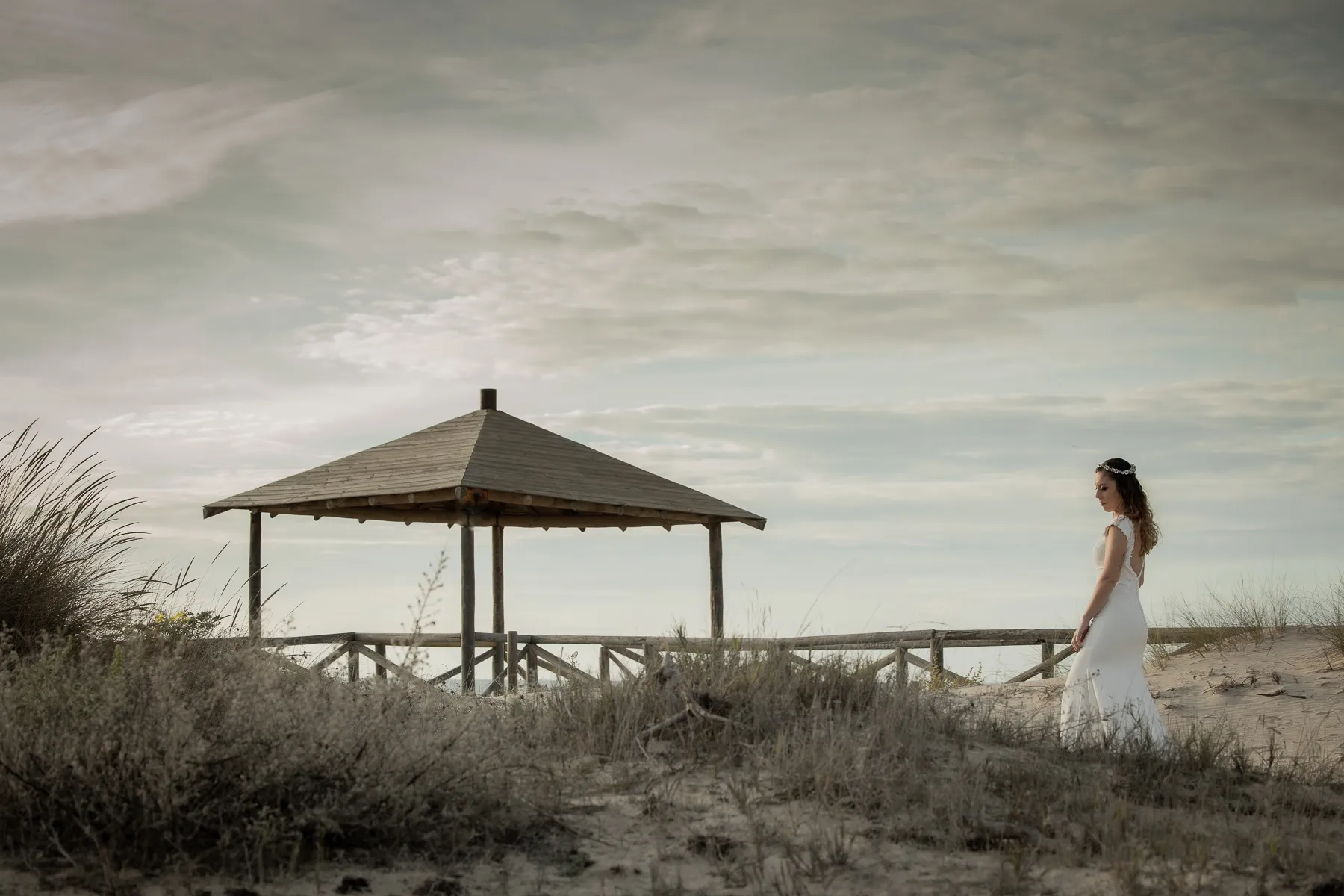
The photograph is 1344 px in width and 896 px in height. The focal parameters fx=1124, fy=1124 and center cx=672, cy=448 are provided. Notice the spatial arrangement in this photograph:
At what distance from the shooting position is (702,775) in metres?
6.06

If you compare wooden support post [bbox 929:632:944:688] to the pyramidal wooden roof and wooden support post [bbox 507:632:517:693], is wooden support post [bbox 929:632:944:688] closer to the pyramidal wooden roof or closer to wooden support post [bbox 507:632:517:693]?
the pyramidal wooden roof

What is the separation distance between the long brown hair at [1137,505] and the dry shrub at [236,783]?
5.00 m

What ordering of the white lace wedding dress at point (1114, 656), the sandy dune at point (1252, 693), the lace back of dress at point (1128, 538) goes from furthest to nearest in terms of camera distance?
1. the sandy dune at point (1252, 693)
2. the lace back of dress at point (1128, 538)
3. the white lace wedding dress at point (1114, 656)

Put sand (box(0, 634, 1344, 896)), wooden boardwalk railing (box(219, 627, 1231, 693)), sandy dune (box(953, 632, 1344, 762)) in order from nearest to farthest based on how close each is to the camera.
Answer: sand (box(0, 634, 1344, 896)) → sandy dune (box(953, 632, 1344, 762)) → wooden boardwalk railing (box(219, 627, 1231, 693))

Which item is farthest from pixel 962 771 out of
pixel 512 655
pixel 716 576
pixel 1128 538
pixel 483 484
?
pixel 716 576

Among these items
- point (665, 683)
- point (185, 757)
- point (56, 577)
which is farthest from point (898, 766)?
point (56, 577)

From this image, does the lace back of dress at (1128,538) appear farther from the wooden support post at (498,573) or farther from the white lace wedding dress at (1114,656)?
the wooden support post at (498,573)

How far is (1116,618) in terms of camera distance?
8.26 meters

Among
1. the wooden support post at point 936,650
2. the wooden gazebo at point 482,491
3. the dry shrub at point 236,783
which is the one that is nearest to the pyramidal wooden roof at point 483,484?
the wooden gazebo at point 482,491

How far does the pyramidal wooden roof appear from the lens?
48.3 feet

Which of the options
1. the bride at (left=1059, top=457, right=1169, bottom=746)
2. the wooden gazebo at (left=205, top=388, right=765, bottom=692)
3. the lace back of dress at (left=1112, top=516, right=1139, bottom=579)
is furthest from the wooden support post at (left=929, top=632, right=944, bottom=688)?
the lace back of dress at (left=1112, top=516, right=1139, bottom=579)

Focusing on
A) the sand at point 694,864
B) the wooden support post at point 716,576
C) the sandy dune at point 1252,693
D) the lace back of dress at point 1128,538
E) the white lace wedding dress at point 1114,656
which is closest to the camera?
the sand at point 694,864

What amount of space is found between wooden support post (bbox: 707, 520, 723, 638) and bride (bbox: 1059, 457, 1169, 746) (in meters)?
8.54

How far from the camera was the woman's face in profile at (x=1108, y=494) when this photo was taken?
27.7 feet
